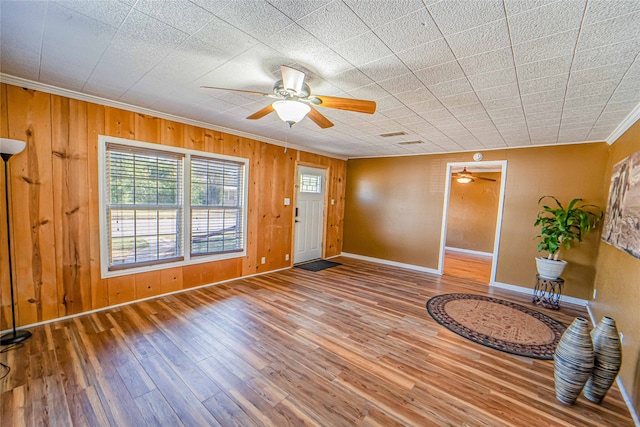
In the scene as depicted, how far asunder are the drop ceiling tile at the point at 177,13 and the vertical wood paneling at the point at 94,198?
6.79 ft

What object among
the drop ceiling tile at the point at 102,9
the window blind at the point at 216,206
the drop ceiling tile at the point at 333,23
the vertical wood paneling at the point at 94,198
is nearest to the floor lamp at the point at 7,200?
the vertical wood paneling at the point at 94,198

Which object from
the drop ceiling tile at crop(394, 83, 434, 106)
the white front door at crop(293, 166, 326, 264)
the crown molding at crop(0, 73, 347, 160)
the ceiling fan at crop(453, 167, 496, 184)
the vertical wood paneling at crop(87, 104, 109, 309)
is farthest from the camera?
the ceiling fan at crop(453, 167, 496, 184)

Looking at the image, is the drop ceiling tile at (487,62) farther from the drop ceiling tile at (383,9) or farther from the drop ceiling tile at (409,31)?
the drop ceiling tile at (383,9)

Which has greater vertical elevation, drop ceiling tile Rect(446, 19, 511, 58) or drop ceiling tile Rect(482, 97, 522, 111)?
drop ceiling tile Rect(446, 19, 511, 58)

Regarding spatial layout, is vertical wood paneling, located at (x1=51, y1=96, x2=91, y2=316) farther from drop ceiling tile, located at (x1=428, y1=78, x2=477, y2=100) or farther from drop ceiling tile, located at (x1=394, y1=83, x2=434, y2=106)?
drop ceiling tile, located at (x1=428, y1=78, x2=477, y2=100)

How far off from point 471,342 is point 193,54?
143 inches

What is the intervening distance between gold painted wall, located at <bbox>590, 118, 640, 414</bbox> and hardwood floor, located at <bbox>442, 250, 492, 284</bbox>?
1.79 m

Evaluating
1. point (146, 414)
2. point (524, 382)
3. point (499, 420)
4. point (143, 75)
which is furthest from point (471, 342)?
point (143, 75)

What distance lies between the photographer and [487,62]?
6.01 ft

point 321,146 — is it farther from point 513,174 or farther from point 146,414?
point 146,414

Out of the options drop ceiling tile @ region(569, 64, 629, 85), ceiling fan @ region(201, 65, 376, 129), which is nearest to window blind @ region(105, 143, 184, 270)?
ceiling fan @ region(201, 65, 376, 129)

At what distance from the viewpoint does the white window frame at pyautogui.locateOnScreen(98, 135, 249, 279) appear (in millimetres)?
2979

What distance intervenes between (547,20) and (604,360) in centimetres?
230

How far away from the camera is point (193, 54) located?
1.91 meters
